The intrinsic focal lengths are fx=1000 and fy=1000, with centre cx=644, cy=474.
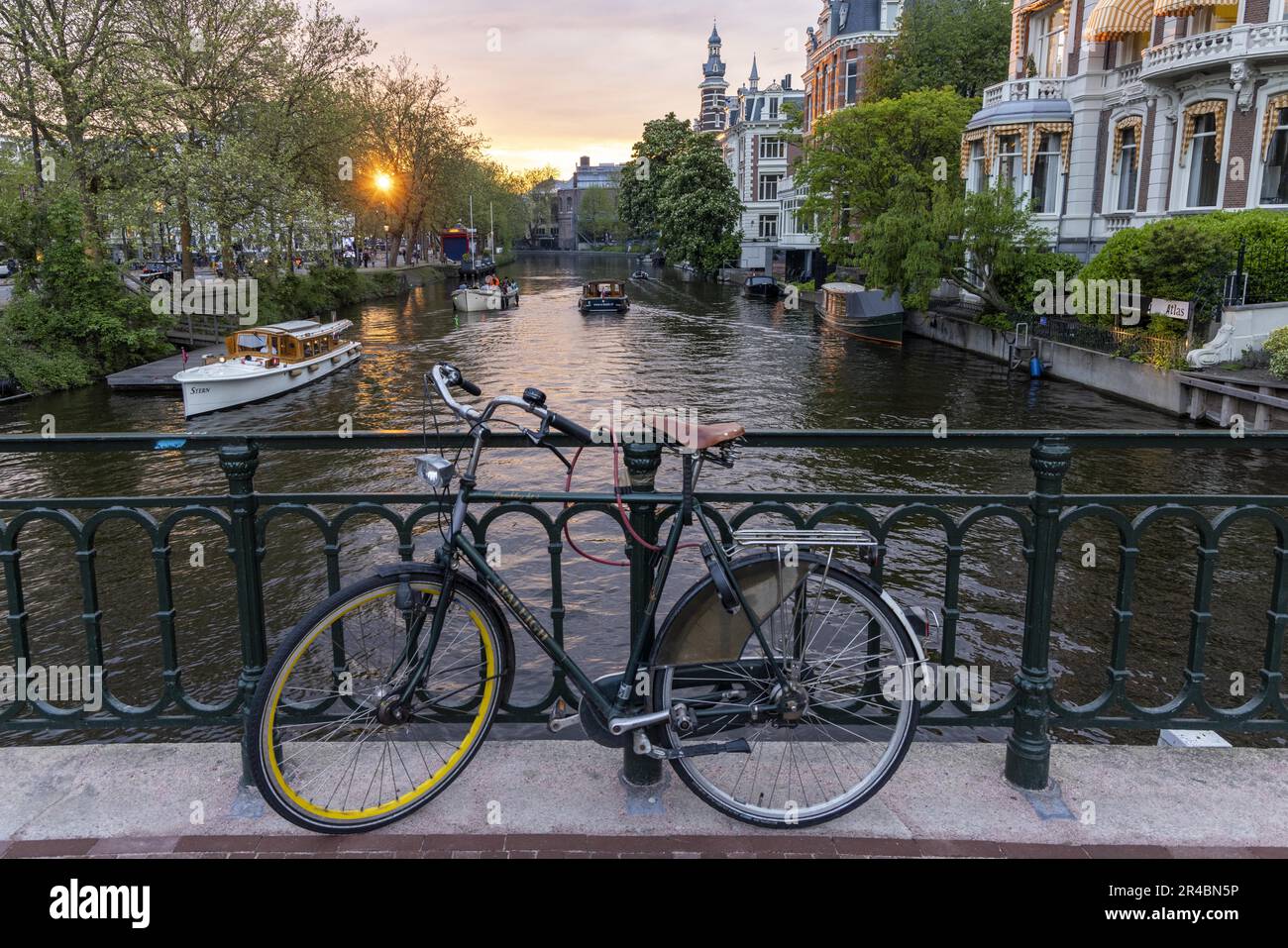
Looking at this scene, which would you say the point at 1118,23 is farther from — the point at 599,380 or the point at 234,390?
the point at 234,390

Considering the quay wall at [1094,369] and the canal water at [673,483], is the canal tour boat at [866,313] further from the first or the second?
the quay wall at [1094,369]

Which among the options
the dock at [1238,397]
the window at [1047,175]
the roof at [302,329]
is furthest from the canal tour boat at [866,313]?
the roof at [302,329]

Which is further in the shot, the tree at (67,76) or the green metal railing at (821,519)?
the tree at (67,76)

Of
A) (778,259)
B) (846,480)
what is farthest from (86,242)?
(778,259)

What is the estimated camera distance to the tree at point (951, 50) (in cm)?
5441

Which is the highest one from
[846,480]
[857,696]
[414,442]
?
[414,442]

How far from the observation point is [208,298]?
40344 millimetres

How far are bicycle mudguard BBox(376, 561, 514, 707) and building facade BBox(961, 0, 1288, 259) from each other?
31.2 meters

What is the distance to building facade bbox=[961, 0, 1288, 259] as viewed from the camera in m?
28.2

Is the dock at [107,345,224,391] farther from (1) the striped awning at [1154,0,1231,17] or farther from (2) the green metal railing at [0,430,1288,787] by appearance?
(1) the striped awning at [1154,0,1231,17]

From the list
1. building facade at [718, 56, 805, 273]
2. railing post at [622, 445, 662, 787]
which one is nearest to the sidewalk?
railing post at [622, 445, 662, 787]

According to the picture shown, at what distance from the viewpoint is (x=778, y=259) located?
83.1 m

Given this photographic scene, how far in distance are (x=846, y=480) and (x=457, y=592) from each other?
1657cm

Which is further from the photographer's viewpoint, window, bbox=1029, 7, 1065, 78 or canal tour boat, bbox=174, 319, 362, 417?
window, bbox=1029, 7, 1065, 78
